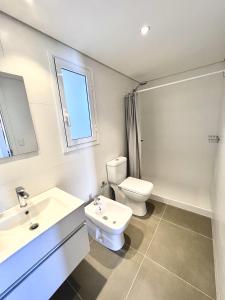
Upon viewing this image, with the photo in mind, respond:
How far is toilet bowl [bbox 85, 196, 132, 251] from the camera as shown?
53.0 inches

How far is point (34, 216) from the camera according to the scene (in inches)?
41.1

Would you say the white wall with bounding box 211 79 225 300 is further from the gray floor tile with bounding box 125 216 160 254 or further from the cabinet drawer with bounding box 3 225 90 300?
the cabinet drawer with bounding box 3 225 90 300

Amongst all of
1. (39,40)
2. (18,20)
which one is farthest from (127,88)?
(18,20)

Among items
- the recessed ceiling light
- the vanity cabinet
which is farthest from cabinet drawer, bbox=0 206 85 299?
the recessed ceiling light

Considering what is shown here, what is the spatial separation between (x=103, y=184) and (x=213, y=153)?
63.5 inches

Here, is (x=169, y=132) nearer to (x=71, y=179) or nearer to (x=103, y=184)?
(x=103, y=184)

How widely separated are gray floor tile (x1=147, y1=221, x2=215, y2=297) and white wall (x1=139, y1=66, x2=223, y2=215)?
1.77 ft

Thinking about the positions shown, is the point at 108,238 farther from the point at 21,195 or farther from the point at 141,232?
the point at 21,195

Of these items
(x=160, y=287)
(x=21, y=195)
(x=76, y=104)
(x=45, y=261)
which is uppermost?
(x=76, y=104)

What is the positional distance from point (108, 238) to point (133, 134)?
144 cm

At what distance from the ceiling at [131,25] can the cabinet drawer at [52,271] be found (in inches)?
60.4

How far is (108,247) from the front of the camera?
1.52 metres

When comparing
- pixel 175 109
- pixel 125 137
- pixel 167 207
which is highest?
pixel 175 109

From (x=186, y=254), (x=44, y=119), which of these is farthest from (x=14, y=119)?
(x=186, y=254)
